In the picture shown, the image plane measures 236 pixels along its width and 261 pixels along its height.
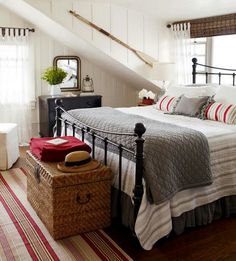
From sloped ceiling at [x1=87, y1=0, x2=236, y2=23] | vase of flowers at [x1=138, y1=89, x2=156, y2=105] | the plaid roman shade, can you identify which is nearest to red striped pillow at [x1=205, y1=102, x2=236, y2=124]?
sloped ceiling at [x1=87, y1=0, x2=236, y2=23]

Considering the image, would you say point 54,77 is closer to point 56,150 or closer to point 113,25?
point 113,25

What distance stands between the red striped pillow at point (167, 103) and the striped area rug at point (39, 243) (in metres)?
1.77

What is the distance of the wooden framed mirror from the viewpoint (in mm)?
5687

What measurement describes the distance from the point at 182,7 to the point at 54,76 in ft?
6.67

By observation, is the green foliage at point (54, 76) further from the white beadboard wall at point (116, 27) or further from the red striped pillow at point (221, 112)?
the red striped pillow at point (221, 112)

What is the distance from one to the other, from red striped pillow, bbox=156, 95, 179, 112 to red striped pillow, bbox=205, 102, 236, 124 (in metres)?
0.48

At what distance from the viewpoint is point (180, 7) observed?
15.1 ft

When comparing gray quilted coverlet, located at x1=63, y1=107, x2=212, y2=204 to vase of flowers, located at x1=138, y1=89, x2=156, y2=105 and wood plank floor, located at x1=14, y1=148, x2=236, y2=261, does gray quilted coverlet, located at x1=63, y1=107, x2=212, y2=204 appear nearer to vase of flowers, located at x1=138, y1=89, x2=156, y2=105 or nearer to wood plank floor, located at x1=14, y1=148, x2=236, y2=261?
wood plank floor, located at x1=14, y1=148, x2=236, y2=261

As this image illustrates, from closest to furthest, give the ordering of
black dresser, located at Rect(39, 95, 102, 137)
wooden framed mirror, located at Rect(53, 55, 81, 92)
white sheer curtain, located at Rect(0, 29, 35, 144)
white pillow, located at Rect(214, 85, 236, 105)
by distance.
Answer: white pillow, located at Rect(214, 85, 236, 105)
black dresser, located at Rect(39, 95, 102, 137)
white sheer curtain, located at Rect(0, 29, 35, 144)
wooden framed mirror, located at Rect(53, 55, 81, 92)

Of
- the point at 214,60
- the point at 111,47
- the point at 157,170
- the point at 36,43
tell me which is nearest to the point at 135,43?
the point at 111,47

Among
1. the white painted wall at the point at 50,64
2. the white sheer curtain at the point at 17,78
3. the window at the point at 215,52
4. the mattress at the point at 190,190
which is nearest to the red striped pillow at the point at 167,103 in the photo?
the mattress at the point at 190,190

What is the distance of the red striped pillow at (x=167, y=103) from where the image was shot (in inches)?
159

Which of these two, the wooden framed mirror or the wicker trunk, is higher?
the wooden framed mirror

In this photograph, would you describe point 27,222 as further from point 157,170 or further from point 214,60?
point 214,60
